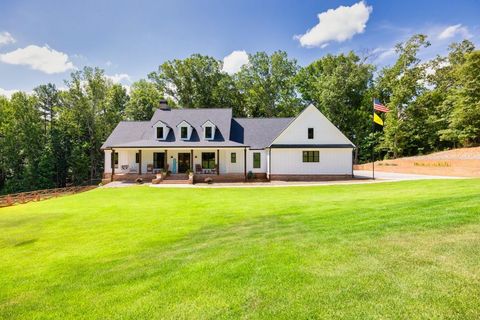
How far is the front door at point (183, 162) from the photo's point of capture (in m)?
28.4

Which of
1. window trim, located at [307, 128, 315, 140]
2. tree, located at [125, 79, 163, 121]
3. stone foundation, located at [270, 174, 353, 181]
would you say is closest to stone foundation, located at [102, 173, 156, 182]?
stone foundation, located at [270, 174, 353, 181]

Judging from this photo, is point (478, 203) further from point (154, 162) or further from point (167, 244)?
point (154, 162)

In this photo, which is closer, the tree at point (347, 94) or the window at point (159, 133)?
the window at point (159, 133)

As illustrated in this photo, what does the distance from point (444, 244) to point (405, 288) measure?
2.11 metres

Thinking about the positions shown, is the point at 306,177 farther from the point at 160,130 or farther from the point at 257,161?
the point at 160,130

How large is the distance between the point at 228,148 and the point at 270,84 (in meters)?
25.9

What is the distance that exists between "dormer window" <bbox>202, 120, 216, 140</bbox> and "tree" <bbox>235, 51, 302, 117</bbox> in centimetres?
2197

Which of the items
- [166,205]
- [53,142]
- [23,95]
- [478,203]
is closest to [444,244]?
[478,203]

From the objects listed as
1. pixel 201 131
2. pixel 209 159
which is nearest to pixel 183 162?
pixel 209 159

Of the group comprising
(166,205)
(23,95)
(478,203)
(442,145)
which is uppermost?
(23,95)

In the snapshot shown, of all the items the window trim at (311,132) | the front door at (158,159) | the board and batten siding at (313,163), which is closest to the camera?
the board and batten siding at (313,163)

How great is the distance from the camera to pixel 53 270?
5902 mm

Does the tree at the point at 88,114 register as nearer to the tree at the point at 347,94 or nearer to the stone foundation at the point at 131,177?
the stone foundation at the point at 131,177

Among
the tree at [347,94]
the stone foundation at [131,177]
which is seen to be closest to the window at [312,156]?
the stone foundation at [131,177]
